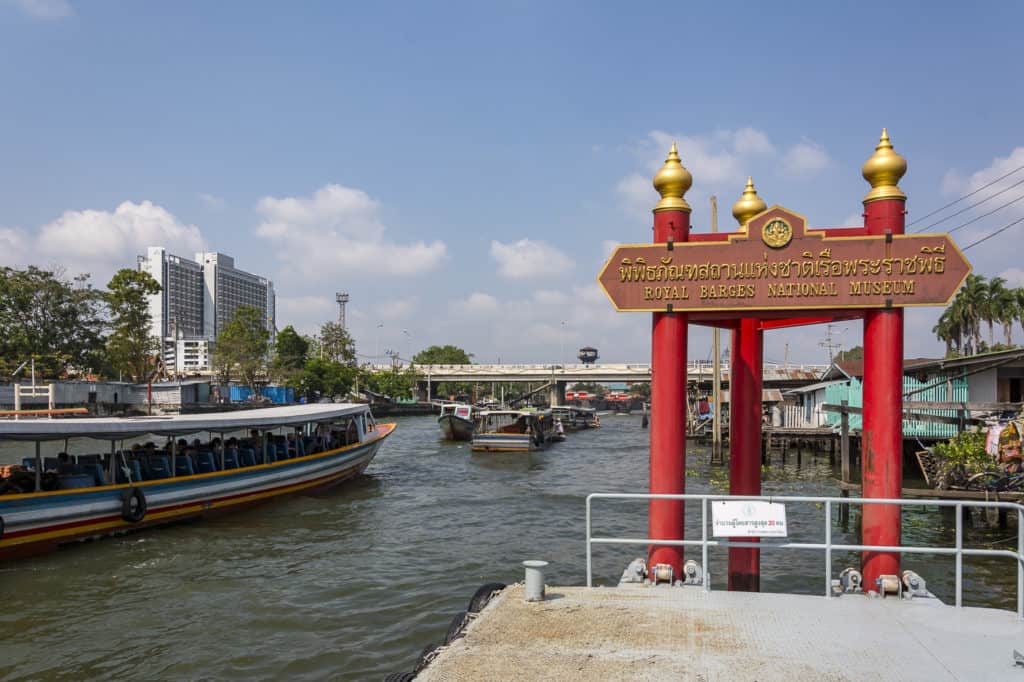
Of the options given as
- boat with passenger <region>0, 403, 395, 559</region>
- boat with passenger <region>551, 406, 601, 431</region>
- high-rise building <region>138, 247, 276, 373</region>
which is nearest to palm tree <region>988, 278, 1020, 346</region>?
boat with passenger <region>551, 406, 601, 431</region>

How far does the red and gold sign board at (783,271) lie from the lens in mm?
7348

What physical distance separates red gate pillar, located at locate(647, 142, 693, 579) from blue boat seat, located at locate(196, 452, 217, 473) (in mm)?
15152

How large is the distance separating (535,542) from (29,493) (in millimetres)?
10789

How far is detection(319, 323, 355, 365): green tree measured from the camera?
89.1m

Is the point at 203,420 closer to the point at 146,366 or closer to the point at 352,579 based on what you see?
the point at 352,579

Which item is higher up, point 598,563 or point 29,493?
point 29,493

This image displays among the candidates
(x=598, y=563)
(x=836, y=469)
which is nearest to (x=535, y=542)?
(x=598, y=563)

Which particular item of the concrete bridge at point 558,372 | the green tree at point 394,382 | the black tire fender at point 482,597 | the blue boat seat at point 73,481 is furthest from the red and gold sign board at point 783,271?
the green tree at point 394,382

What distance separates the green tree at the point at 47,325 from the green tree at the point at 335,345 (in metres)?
28.2

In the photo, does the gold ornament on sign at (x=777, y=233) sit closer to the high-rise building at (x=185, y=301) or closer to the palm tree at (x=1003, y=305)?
the palm tree at (x=1003, y=305)

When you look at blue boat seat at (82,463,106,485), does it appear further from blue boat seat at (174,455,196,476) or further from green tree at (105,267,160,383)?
green tree at (105,267,160,383)

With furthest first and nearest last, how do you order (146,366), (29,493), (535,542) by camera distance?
1. (146,366)
2. (535,542)
3. (29,493)

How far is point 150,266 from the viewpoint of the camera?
553 feet

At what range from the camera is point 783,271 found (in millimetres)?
7699
